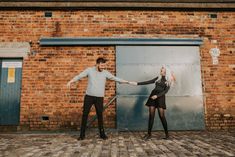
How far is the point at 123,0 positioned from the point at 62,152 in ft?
16.3

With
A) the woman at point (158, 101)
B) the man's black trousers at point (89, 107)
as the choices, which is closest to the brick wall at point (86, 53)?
the man's black trousers at point (89, 107)

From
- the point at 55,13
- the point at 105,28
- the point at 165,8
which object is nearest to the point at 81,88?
the point at 105,28

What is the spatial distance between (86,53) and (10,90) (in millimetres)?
2547

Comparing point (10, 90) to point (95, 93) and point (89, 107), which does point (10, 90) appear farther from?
point (95, 93)

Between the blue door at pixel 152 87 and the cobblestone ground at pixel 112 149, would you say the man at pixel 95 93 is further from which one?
the blue door at pixel 152 87

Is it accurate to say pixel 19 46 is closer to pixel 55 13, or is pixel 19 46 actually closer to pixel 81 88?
pixel 55 13

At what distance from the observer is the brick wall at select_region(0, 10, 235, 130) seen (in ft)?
22.8

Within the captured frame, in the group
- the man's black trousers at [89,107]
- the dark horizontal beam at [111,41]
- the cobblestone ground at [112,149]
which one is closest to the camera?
the cobblestone ground at [112,149]

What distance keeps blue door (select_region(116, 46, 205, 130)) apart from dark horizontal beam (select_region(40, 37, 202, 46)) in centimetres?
17

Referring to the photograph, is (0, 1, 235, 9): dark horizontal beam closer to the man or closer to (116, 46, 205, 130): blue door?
(116, 46, 205, 130): blue door

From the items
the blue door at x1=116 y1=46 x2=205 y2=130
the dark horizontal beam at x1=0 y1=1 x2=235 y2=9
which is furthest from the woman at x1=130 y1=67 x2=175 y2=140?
the dark horizontal beam at x1=0 y1=1 x2=235 y2=9

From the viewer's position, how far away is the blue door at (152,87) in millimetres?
6980

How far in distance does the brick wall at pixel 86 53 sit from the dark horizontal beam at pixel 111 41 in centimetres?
17

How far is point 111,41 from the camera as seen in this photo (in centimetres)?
714
